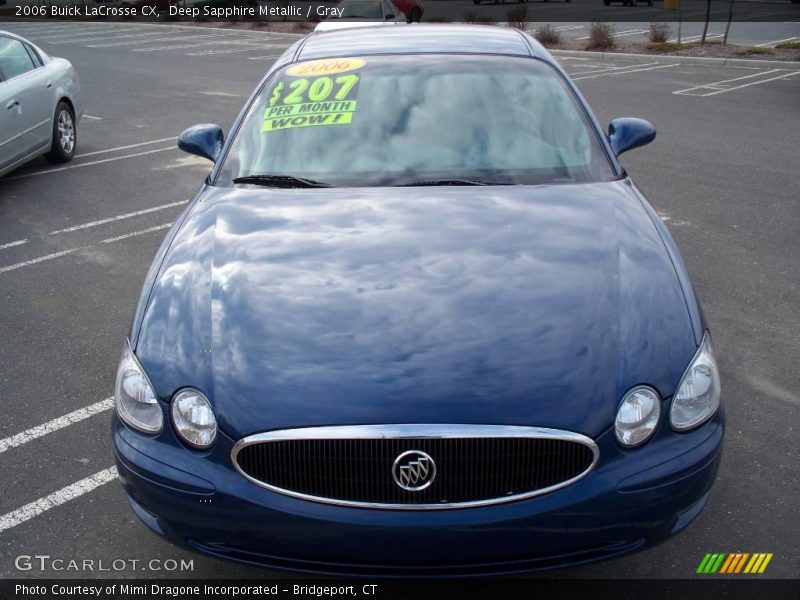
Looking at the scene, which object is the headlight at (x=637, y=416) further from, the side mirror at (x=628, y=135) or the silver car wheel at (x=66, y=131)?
the silver car wheel at (x=66, y=131)

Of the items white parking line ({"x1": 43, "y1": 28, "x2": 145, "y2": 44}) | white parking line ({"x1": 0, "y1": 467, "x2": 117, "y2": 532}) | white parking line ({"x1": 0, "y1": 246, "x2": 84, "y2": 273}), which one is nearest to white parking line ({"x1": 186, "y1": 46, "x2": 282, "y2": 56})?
white parking line ({"x1": 43, "y1": 28, "x2": 145, "y2": 44})

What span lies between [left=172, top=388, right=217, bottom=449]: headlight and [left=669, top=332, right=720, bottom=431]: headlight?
4.49ft

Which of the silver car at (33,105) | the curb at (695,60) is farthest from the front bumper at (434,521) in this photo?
the curb at (695,60)

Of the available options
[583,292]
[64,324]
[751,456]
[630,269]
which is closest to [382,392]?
[583,292]

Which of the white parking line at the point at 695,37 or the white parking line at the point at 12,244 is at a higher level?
the white parking line at the point at 12,244

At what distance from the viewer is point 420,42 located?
15.5 feet

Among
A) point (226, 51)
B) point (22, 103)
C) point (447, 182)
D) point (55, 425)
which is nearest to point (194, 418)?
point (447, 182)

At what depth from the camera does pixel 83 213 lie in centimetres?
795

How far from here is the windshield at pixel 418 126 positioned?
391cm

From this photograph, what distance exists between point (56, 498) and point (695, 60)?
1802 cm

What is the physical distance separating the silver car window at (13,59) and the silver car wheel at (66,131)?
0.65m

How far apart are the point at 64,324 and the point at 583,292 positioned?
3.61m

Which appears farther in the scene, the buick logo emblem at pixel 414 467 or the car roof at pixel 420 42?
the car roof at pixel 420 42

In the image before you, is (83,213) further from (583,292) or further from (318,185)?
(583,292)
